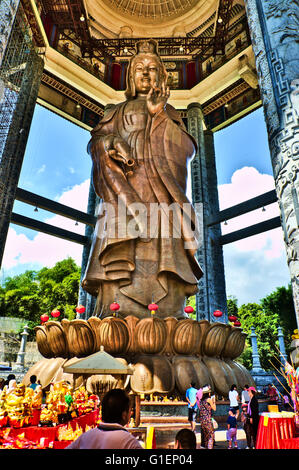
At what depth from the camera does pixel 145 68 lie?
680 centimetres

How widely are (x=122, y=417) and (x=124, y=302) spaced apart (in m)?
3.92

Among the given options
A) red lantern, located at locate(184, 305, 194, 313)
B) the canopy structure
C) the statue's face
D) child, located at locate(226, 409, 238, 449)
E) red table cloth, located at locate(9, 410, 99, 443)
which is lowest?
child, located at locate(226, 409, 238, 449)

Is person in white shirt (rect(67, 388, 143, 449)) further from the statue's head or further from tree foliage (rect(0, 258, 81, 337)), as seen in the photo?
tree foliage (rect(0, 258, 81, 337))

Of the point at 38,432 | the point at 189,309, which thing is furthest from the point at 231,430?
the point at 38,432

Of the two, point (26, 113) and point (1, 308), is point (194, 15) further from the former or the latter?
point (1, 308)

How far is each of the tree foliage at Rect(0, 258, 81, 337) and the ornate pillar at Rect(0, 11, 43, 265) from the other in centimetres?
1395

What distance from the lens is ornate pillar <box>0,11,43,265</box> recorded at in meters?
9.57

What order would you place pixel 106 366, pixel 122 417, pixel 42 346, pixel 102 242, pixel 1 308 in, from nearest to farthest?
pixel 122 417 < pixel 106 366 < pixel 42 346 < pixel 102 242 < pixel 1 308

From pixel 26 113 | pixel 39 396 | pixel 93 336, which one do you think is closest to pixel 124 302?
pixel 93 336

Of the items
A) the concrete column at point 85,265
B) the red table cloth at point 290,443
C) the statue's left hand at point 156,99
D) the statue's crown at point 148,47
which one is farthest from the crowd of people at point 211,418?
the concrete column at point 85,265

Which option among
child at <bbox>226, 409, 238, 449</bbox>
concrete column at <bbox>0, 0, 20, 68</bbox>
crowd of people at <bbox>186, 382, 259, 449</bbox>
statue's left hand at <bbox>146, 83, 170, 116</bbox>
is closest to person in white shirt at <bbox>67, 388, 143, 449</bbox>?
crowd of people at <bbox>186, 382, 259, 449</bbox>

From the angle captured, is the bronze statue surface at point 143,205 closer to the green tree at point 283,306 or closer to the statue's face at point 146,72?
the statue's face at point 146,72

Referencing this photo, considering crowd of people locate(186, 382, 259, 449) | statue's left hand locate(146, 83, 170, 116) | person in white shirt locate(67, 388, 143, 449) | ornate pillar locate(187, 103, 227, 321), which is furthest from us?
ornate pillar locate(187, 103, 227, 321)

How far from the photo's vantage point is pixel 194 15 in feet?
55.0
